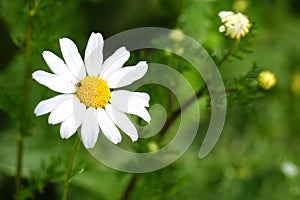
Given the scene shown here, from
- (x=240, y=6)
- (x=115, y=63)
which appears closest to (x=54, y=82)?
(x=115, y=63)

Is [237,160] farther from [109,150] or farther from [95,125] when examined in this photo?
[95,125]

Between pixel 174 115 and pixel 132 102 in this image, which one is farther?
pixel 174 115

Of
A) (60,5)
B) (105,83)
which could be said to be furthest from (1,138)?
(105,83)

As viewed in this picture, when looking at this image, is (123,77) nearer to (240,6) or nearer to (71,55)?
(71,55)

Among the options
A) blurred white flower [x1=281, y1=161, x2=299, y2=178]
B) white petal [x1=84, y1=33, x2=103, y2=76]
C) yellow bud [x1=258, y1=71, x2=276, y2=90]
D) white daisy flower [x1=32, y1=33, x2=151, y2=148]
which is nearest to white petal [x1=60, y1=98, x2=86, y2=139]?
white daisy flower [x1=32, y1=33, x2=151, y2=148]

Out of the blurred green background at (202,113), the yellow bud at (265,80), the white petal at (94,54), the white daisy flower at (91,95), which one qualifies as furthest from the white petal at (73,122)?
the yellow bud at (265,80)

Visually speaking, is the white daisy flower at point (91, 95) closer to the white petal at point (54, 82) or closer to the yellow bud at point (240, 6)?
the white petal at point (54, 82)
